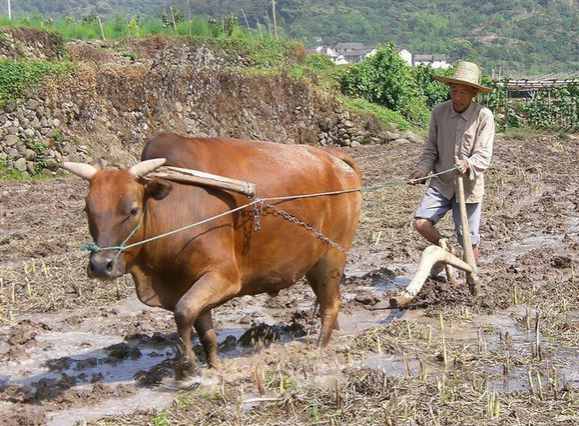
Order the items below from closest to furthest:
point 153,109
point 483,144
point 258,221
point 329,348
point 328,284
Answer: point 258,221 → point 329,348 → point 328,284 → point 483,144 → point 153,109

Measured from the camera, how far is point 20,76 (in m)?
19.9

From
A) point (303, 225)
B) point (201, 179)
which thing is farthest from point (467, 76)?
point (201, 179)

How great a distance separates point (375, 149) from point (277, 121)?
10.5ft

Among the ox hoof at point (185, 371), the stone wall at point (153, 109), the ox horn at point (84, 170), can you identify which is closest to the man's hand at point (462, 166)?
the ox hoof at point (185, 371)

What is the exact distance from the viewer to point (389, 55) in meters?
29.8

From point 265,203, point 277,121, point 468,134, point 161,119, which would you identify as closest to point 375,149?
point 277,121

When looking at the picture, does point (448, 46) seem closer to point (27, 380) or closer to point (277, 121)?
point (277, 121)

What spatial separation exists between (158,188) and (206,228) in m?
0.40

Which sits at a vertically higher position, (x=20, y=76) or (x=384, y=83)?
(x=20, y=76)

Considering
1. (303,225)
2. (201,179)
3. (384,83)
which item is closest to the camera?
(201,179)

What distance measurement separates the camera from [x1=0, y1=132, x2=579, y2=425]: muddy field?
5.07 meters

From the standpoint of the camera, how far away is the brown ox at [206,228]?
5332mm

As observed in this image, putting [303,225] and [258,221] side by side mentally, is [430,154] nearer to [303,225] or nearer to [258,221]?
[303,225]

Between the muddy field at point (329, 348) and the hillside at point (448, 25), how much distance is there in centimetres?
9504
